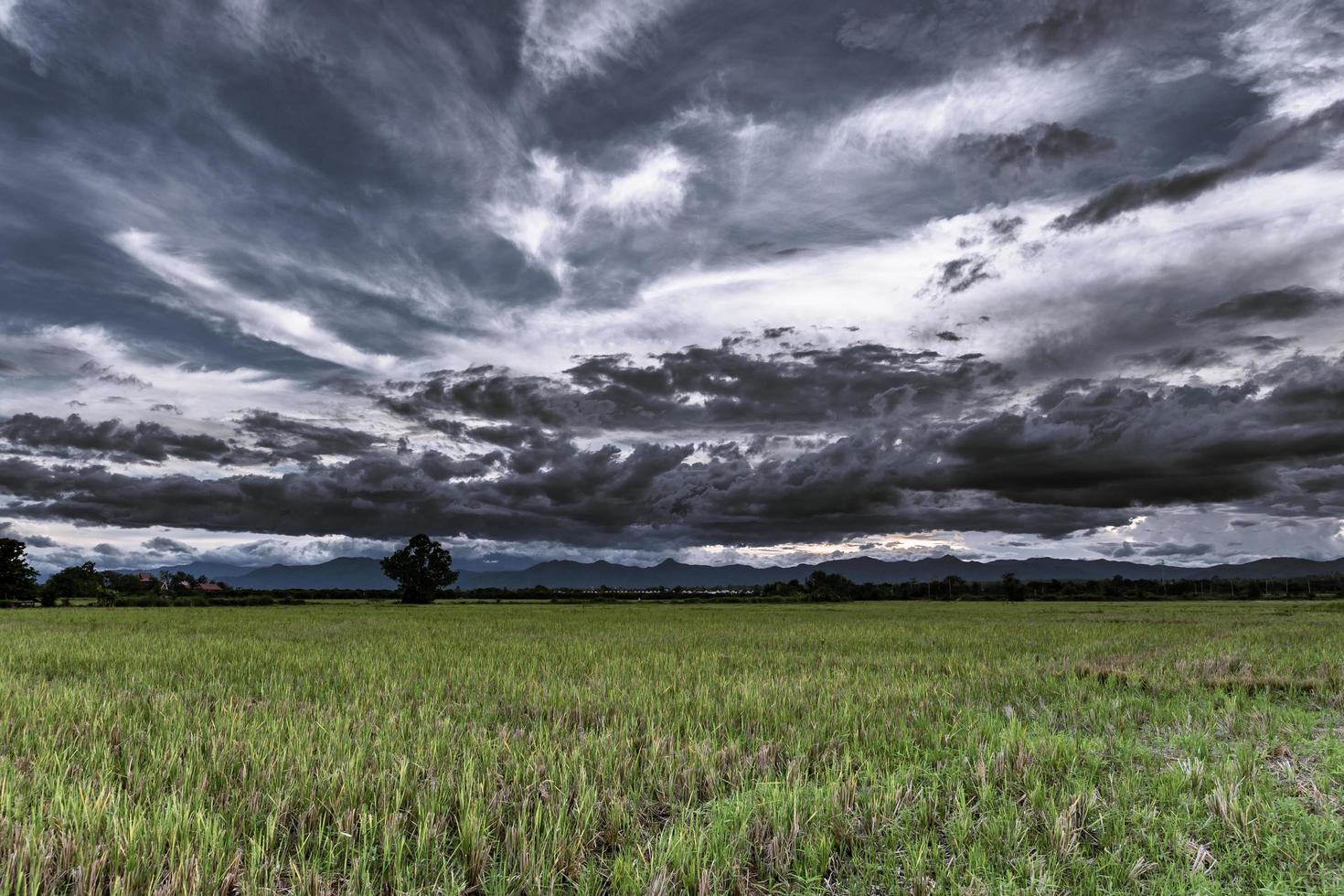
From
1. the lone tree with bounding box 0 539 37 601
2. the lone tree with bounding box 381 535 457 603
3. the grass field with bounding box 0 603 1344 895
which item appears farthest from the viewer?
the lone tree with bounding box 381 535 457 603

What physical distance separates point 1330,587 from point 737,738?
152 metres

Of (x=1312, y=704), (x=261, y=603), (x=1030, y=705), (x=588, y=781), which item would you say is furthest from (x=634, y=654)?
(x=261, y=603)

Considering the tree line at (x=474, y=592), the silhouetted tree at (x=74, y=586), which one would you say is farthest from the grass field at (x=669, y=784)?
the silhouetted tree at (x=74, y=586)

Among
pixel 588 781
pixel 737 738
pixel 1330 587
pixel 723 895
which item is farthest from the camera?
pixel 1330 587

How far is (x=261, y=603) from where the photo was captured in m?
74.6

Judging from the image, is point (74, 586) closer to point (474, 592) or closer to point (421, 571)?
point (421, 571)

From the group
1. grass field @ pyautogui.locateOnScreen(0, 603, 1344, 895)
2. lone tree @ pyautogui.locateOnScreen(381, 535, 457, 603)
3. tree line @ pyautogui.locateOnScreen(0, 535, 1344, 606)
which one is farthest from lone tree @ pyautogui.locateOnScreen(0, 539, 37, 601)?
grass field @ pyautogui.locateOnScreen(0, 603, 1344, 895)

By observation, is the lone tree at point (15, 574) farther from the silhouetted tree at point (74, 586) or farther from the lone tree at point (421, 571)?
the lone tree at point (421, 571)

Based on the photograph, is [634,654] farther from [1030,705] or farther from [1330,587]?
[1330,587]

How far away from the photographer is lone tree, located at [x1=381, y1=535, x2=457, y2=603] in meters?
94.4

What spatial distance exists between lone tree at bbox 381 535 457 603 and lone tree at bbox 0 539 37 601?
35.4 metres

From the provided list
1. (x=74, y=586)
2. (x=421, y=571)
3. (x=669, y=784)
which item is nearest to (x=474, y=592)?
(x=421, y=571)

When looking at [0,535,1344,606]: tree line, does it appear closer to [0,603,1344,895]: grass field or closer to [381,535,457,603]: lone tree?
[381,535,457,603]: lone tree

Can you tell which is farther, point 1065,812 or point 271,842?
point 1065,812
